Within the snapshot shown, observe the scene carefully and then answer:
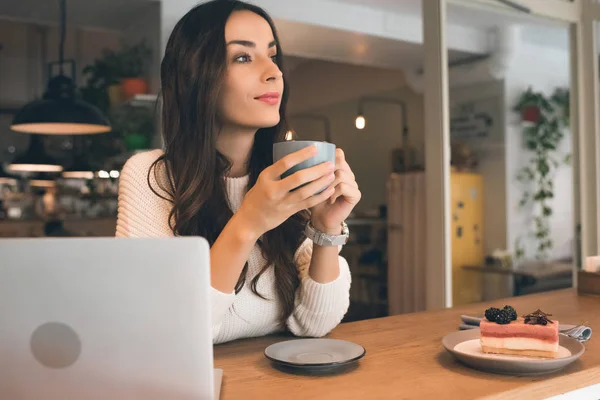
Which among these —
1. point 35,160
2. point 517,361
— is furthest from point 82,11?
point 517,361

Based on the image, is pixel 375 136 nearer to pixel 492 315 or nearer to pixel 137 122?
pixel 137 122

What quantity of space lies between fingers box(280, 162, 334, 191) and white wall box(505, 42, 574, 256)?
3.37 metres

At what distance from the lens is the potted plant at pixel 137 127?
3.86 m

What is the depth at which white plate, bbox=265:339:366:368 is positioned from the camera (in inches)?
38.6

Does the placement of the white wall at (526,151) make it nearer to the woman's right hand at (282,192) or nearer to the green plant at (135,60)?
the green plant at (135,60)

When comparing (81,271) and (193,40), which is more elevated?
(193,40)

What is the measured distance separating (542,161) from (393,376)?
375 cm

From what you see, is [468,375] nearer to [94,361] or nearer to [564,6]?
[94,361]

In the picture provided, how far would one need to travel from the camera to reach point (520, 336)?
1055 mm

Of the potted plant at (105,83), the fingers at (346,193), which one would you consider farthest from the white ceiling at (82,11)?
the fingers at (346,193)

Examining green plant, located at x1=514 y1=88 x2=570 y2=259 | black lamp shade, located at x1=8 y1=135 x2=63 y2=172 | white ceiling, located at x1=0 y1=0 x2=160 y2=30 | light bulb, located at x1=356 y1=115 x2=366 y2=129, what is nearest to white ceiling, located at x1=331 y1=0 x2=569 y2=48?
green plant, located at x1=514 y1=88 x2=570 y2=259

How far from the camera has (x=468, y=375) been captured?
98cm

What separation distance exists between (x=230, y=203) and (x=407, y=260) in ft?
12.8

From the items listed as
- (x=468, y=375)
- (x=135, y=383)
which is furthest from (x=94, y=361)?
(x=468, y=375)
